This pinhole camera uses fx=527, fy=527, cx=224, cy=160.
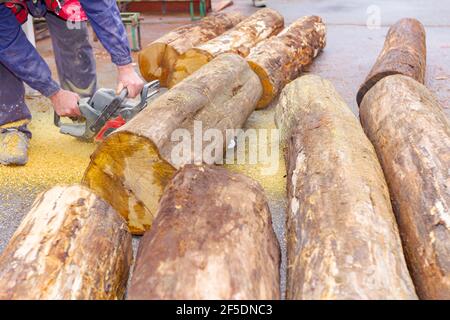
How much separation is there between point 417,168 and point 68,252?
166 cm

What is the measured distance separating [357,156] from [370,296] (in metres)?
1.09

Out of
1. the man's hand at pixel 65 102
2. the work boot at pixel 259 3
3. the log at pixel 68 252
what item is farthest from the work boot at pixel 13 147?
the work boot at pixel 259 3

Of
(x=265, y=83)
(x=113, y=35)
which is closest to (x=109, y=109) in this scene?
(x=113, y=35)

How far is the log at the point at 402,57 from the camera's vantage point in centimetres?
413

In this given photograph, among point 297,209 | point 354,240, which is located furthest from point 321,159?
point 354,240

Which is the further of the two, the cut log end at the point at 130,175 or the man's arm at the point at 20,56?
the man's arm at the point at 20,56

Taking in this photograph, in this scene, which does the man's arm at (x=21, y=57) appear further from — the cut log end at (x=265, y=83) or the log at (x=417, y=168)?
the log at (x=417, y=168)

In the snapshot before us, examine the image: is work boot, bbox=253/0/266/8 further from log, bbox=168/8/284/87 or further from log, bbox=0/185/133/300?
log, bbox=0/185/133/300

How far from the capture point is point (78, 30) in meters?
4.25

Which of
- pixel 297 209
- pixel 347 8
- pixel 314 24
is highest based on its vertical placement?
pixel 297 209

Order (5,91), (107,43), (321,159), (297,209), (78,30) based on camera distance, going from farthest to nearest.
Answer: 1. (78,30)
2. (5,91)
3. (107,43)
4. (321,159)
5. (297,209)

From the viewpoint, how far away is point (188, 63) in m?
4.94

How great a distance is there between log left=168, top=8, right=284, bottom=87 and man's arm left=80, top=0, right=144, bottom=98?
1433 mm
